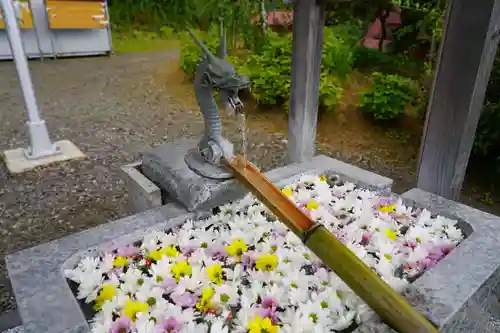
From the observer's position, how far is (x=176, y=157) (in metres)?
1.97

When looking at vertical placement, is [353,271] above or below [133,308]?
above

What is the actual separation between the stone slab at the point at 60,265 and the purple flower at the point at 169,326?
0.69ft

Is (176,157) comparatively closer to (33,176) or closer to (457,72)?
(457,72)

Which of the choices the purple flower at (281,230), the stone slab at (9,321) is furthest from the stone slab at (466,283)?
the stone slab at (9,321)

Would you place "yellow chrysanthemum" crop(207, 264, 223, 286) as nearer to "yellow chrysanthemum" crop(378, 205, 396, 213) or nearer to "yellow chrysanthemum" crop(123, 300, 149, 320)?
"yellow chrysanthemum" crop(123, 300, 149, 320)

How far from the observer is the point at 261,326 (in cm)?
114

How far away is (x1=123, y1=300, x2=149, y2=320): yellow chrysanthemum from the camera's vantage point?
46.6 inches

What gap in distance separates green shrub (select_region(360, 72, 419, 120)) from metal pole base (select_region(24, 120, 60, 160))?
3.73 metres

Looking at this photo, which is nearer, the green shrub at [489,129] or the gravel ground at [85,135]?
the gravel ground at [85,135]

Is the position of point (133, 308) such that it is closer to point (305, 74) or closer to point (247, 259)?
point (247, 259)

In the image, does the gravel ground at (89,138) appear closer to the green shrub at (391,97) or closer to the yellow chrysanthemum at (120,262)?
the green shrub at (391,97)

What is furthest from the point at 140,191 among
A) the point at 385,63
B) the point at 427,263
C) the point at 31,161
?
the point at 385,63

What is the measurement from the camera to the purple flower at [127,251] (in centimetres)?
149

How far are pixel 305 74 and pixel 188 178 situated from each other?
1.43 metres
